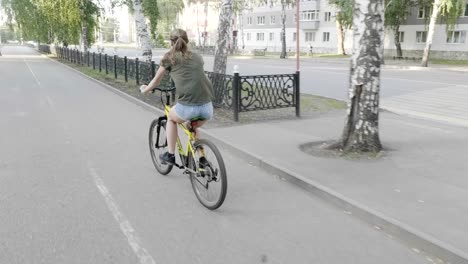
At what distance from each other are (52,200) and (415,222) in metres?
3.93

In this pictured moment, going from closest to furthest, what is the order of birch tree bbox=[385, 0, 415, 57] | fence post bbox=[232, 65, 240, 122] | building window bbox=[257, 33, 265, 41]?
fence post bbox=[232, 65, 240, 122], birch tree bbox=[385, 0, 415, 57], building window bbox=[257, 33, 265, 41]

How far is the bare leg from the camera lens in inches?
202

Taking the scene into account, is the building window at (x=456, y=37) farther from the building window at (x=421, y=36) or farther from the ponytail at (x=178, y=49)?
the ponytail at (x=178, y=49)

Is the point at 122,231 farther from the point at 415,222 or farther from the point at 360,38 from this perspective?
the point at 360,38

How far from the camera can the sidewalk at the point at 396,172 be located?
4176 mm

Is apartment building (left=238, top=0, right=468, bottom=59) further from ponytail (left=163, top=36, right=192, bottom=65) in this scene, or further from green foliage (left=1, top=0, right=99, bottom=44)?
ponytail (left=163, top=36, right=192, bottom=65)

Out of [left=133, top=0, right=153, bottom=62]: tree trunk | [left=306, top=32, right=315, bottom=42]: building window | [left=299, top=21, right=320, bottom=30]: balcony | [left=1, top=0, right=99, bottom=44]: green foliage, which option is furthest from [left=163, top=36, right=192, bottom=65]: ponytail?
[left=306, top=32, right=315, bottom=42]: building window

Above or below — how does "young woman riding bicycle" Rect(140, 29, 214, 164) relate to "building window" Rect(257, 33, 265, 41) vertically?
below

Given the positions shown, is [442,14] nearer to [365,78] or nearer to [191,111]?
[365,78]

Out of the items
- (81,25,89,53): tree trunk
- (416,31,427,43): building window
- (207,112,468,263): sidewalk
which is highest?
(416,31,427,43): building window

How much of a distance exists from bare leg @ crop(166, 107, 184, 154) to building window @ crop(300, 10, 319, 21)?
53331mm

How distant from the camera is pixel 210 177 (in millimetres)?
4816

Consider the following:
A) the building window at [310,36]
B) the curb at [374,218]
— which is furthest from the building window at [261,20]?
the curb at [374,218]

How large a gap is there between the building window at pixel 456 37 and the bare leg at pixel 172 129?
40.4 meters
